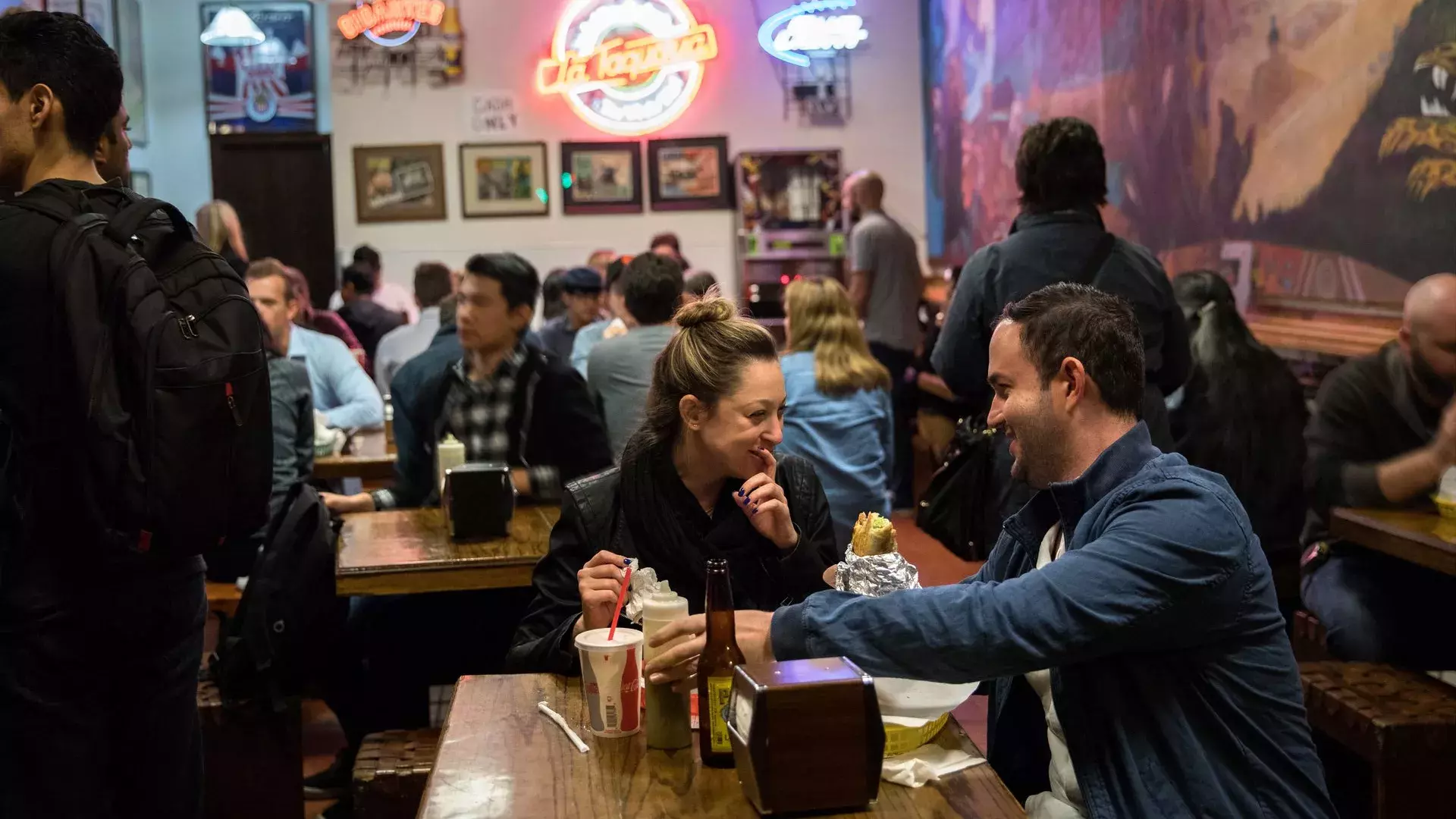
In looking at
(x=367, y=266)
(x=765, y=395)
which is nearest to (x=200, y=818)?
(x=765, y=395)

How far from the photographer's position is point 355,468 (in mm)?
4887

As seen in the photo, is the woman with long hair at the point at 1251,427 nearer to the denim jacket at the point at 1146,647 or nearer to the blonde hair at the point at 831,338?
the blonde hair at the point at 831,338

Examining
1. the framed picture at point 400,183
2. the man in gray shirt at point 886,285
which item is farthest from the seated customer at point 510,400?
the framed picture at point 400,183

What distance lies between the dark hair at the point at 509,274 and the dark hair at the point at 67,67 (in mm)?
1717

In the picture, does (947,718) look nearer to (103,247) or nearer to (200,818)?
(200,818)

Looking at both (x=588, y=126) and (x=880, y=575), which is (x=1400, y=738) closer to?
(x=880, y=575)

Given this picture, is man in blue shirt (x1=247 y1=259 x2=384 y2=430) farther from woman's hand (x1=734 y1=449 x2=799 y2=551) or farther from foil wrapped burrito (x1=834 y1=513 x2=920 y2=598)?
foil wrapped burrito (x1=834 y1=513 x2=920 y2=598)

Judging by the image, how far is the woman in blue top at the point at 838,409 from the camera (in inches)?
184

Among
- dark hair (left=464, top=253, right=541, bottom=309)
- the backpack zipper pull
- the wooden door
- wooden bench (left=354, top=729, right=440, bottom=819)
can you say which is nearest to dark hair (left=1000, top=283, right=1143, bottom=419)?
the backpack zipper pull

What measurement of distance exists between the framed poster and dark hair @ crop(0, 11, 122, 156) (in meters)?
9.27

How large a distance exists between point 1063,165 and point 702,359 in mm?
1765

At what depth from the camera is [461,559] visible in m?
3.08

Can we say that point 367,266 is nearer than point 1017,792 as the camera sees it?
No

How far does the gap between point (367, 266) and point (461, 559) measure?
661 cm
